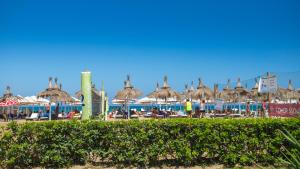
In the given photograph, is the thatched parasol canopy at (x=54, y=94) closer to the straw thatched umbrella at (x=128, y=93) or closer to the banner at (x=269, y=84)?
the straw thatched umbrella at (x=128, y=93)

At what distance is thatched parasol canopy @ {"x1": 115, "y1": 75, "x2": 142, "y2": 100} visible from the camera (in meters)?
30.9

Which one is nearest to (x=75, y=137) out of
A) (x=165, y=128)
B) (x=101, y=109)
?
(x=165, y=128)

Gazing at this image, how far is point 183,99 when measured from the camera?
118 ft

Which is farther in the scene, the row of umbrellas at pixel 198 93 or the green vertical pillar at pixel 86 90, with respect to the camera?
the row of umbrellas at pixel 198 93

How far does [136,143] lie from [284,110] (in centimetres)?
1394

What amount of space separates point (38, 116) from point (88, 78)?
50.6 feet

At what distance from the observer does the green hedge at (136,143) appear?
8.55m

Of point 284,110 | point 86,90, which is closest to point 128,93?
point 284,110

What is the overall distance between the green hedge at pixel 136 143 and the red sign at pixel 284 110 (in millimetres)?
11126

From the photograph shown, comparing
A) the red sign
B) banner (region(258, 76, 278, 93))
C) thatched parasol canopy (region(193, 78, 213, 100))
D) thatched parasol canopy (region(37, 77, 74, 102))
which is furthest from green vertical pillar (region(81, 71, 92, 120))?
thatched parasol canopy (region(193, 78, 213, 100))

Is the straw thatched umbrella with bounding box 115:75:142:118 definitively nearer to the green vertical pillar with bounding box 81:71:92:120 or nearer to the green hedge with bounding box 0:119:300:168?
the green vertical pillar with bounding box 81:71:92:120

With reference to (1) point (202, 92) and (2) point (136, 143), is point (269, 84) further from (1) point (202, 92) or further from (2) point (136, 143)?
(1) point (202, 92)

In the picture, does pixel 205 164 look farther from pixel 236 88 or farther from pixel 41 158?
pixel 236 88

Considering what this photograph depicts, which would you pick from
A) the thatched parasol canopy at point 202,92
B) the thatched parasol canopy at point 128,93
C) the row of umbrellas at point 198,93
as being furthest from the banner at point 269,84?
the thatched parasol canopy at point 202,92
